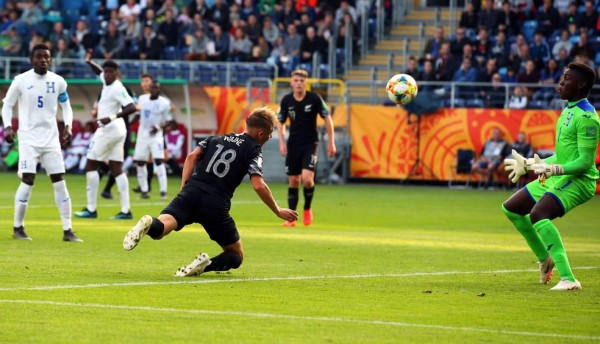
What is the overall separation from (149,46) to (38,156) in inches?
891

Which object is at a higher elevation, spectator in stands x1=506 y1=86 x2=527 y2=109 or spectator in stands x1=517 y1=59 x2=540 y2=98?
spectator in stands x1=517 y1=59 x2=540 y2=98

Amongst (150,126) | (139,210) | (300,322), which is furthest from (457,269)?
(150,126)

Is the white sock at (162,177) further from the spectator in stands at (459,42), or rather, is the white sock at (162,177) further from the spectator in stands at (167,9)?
the spectator in stands at (167,9)

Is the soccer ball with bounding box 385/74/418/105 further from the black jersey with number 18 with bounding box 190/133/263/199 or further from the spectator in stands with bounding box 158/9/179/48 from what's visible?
the spectator in stands with bounding box 158/9/179/48

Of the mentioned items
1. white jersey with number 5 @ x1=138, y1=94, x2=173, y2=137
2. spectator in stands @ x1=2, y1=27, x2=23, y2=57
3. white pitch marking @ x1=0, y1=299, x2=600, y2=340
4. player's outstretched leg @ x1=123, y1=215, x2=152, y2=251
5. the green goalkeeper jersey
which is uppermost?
the green goalkeeper jersey

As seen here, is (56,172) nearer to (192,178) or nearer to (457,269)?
(192,178)

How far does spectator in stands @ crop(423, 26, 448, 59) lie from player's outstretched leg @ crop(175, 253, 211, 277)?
75.0 ft

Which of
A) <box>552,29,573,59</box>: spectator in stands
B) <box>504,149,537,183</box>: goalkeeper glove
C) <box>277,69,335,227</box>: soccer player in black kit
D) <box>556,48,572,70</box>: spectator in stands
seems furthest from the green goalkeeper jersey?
<box>552,29,573,59</box>: spectator in stands

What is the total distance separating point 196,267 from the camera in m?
12.0

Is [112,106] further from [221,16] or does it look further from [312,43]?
[221,16]

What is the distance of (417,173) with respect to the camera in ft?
110

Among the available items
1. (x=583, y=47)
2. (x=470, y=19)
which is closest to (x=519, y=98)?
(x=583, y=47)

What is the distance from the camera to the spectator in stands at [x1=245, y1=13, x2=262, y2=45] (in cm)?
3719

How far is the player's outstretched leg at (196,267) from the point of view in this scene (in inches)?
474
